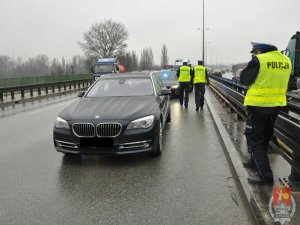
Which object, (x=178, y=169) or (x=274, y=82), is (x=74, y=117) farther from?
(x=274, y=82)

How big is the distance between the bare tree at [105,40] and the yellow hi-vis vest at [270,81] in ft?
267

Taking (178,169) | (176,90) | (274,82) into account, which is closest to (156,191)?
(178,169)

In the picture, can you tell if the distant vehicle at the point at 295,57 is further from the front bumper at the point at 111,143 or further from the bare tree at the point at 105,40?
the bare tree at the point at 105,40

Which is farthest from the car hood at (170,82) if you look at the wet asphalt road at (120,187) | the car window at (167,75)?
the wet asphalt road at (120,187)

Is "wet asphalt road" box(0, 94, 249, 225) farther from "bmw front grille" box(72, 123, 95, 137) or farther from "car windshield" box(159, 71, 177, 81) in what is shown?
"car windshield" box(159, 71, 177, 81)

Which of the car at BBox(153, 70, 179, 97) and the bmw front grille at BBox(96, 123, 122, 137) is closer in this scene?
the bmw front grille at BBox(96, 123, 122, 137)

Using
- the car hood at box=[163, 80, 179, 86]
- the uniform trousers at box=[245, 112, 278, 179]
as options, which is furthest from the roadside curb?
the car hood at box=[163, 80, 179, 86]

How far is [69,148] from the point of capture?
6520 millimetres

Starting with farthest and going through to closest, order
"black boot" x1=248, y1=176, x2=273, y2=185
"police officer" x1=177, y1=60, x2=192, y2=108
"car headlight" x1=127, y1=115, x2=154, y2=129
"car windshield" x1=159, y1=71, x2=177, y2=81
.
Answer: "car windshield" x1=159, y1=71, x2=177, y2=81, "police officer" x1=177, y1=60, x2=192, y2=108, "car headlight" x1=127, y1=115, x2=154, y2=129, "black boot" x1=248, y1=176, x2=273, y2=185

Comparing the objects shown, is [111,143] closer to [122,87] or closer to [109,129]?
[109,129]

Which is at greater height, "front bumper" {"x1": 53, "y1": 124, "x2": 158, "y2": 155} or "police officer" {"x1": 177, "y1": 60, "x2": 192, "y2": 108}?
"police officer" {"x1": 177, "y1": 60, "x2": 192, "y2": 108}

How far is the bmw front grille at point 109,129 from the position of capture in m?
6.37

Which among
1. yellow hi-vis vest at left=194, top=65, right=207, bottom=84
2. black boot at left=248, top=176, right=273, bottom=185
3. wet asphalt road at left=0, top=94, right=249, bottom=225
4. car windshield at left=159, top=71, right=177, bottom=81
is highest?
yellow hi-vis vest at left=194, top=65, right=207, bottom=84

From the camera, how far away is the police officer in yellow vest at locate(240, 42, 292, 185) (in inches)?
187
